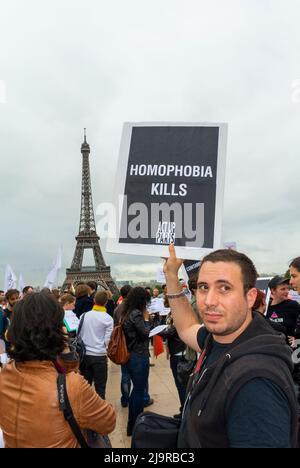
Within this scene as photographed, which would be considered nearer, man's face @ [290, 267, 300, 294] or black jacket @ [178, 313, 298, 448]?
black jacket @ [178, 313, 298, 448]

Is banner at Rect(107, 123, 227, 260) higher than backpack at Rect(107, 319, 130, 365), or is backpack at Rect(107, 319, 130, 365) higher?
banner at Rect(107, 123, 227, 260)

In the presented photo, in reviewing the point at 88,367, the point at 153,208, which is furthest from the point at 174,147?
the point at 88,367

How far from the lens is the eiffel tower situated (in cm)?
5603

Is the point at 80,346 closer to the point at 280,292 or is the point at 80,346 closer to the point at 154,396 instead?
the point at 154,396

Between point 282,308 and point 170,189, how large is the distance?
8.87ft

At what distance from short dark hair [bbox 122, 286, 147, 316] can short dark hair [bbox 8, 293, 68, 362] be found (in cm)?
300

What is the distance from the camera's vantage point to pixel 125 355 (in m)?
5.21

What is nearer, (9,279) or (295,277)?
(295,277)

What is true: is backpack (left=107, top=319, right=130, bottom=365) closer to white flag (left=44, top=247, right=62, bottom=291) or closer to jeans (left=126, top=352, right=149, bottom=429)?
jeans (left=126, top=352, right=149, bottom=429)

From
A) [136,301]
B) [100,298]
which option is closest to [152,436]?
[136,301]

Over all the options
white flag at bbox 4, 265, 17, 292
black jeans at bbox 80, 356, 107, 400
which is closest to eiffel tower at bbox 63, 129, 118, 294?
white flag at bbox 4, 265, 17, 292

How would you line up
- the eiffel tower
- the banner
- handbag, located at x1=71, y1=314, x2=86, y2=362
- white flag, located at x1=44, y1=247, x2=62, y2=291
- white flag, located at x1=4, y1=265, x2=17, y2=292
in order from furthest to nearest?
the eiffel tower
white flag, located at x1=4, y1=265, x2=17, y2=292
white flag, located at x1=44, y1=247, x2=62, y2=291
handbag, located at x1=71, y1=314, x2=86, y2=362
the banner

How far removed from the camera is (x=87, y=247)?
58500 mm
